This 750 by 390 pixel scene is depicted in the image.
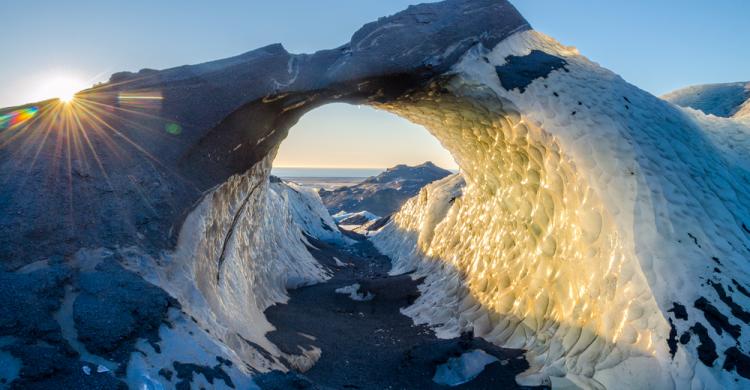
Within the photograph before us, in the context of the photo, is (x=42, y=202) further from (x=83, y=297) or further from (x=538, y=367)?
(x=538, y=367)

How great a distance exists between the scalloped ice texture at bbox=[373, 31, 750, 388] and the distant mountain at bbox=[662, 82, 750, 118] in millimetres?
9655

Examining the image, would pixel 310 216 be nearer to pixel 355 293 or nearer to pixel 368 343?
pixel 355 293

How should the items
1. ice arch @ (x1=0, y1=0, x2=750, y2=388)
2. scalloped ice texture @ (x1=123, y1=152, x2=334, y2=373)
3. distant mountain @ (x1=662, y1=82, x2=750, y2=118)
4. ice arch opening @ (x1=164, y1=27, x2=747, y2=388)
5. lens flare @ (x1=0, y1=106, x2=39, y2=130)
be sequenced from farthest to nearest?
distant mountain @ (x1=662, y1=82, x2=750, y2=118) → lens flare @ (x1=0, y1=106, x2=39, y2=130) → scalloped ice texture @ (x1=123, y1=152, x2=334, y2=373) → ice arch opening @ (x1=164, y1=27, x2=747, y2=388) → ice arch @ (x1=0, y1=0, x2=750, y2=388)

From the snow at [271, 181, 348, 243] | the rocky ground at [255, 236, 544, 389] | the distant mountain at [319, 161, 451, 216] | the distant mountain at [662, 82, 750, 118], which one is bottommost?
the distant mountain at [319, 161, 451, 216]

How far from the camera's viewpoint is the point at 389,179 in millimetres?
83562

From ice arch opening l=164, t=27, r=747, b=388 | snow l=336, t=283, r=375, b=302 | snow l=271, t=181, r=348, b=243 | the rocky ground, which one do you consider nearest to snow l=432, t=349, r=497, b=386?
the rocky ground

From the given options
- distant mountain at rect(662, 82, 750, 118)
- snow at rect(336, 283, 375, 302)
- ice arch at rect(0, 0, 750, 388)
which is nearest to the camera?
ice arch at rect(0, 0, 750, 388)

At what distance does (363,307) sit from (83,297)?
9695mm

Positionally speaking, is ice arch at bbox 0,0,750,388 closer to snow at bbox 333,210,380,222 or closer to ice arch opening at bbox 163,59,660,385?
ice arch opening at bbox 163,59,660,385

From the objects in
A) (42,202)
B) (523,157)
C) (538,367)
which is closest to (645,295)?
(538,367)

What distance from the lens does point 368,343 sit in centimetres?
1120

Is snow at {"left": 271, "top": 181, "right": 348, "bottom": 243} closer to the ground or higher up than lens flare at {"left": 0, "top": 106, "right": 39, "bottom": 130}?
closer to the ground

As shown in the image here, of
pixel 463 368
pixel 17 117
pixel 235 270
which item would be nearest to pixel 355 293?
pixel 235 270

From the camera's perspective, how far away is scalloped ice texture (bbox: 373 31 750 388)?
720cm
